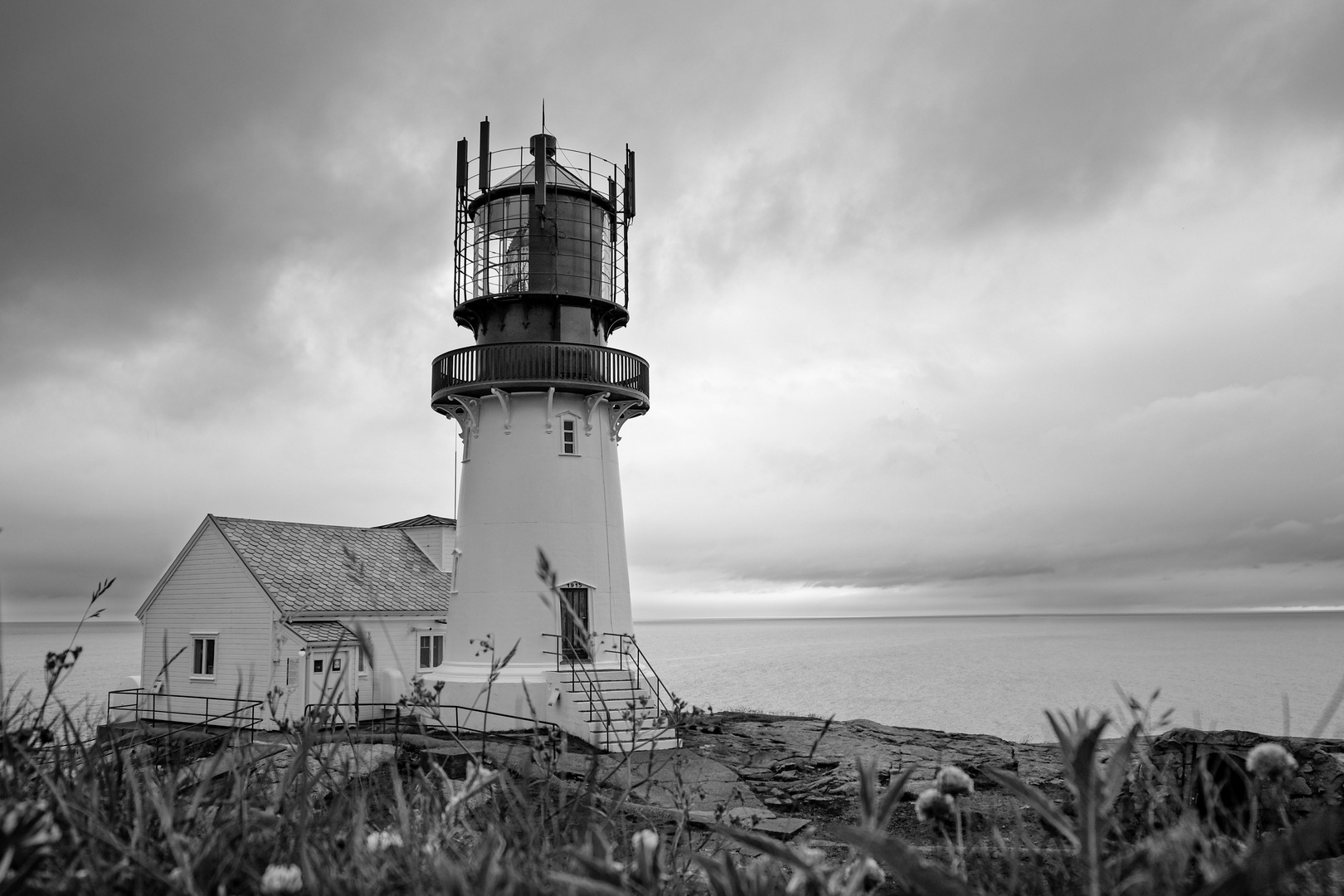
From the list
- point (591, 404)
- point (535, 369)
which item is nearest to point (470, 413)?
point (535, 369)

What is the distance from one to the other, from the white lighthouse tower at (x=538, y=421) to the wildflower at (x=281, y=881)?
1968 centimetres

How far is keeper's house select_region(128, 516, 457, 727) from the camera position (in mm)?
25688

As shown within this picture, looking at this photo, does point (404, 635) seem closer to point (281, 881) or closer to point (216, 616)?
point (216, 616)

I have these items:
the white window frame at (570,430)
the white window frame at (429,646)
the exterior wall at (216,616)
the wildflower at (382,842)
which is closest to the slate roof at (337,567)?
the exterior wall at (216,616)

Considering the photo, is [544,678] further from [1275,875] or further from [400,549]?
[1275,875]

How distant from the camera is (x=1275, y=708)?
48594 mm

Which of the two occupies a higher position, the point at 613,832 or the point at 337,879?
the point at 337,879

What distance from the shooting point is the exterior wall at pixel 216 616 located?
26.3 meters

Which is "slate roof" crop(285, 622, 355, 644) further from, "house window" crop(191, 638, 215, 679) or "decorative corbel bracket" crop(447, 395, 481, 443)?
"decorative corbel bracket" crop(447, 395, 481, 443)

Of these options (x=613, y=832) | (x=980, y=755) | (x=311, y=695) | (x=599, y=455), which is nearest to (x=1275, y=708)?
(x=980, y=755)

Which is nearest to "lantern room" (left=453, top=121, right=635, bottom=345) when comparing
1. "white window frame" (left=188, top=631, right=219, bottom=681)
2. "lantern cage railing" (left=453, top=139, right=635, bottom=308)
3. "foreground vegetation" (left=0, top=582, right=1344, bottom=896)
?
"lantern cage railing" (left=453, top=139, right=635, bottom=308)

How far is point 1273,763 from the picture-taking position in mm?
2596

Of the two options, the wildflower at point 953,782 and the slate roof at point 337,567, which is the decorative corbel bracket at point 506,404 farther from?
the wildflower at point 953,782

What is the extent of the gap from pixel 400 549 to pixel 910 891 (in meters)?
31.9
